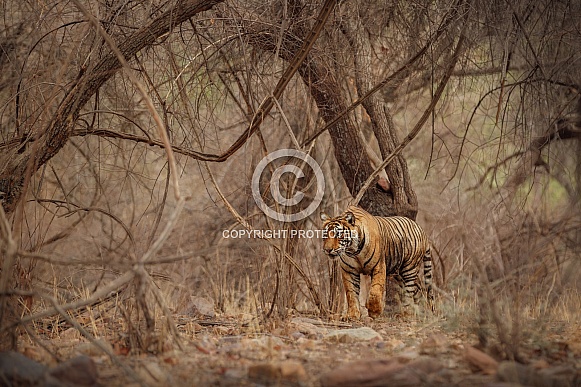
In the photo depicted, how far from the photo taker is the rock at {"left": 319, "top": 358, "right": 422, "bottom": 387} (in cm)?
361

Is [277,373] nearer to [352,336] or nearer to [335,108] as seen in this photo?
[352,336]

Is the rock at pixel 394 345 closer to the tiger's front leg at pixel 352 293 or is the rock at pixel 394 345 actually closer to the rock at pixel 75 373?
the tiger's front leg at pixel 352 293

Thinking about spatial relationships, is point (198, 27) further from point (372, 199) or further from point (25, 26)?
point (372, 199)

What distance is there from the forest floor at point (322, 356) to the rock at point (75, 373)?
0.04m

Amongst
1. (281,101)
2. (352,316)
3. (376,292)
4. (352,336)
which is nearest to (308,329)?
(352,336)

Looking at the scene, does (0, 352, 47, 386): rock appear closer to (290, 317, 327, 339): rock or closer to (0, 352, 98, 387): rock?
(0, 352, 98, 387): rock

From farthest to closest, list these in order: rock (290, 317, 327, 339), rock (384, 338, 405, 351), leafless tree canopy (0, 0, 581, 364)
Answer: leafless tree canopy (0, 0, 581, 364) < rock (290, 317, 327, 339) < rock (384, 338, 405, 351)

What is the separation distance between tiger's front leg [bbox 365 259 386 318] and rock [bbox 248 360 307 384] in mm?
2768

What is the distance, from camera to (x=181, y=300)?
8.65m

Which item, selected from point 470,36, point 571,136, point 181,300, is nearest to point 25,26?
point 181,300

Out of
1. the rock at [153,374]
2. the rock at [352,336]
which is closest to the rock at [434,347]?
the rock at [352,336]

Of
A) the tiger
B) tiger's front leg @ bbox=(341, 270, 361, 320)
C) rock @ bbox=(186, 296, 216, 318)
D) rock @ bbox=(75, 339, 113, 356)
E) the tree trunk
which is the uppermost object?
the tree trunk

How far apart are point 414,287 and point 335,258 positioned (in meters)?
1.24

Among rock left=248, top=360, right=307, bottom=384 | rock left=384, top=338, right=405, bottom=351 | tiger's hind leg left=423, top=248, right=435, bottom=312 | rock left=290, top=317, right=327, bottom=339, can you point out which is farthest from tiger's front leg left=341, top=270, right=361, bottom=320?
rock left=248, top=360, right=307, bottom=384
